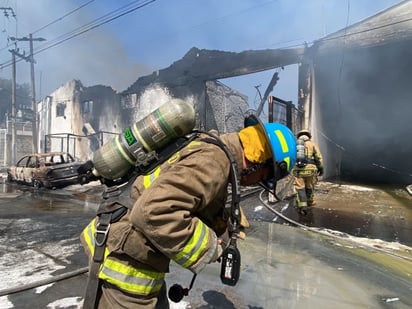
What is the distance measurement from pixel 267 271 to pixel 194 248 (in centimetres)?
221

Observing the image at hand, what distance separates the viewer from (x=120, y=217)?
1.44 meters

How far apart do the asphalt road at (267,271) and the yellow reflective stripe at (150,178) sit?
4.69ft

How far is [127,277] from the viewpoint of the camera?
4.58 ft

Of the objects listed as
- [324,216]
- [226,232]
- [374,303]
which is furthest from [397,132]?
[226,232]

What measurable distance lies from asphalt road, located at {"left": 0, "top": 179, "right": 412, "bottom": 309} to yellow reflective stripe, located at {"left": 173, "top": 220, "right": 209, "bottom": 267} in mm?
1349

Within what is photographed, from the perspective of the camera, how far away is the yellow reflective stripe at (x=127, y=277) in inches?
55.0

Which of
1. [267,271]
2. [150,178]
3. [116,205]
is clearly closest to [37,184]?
[267,271]

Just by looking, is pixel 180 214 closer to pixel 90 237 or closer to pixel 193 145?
pixel 193 145

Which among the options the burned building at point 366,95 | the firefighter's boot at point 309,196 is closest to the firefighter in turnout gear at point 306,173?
the firefighter's boot at point 309,196

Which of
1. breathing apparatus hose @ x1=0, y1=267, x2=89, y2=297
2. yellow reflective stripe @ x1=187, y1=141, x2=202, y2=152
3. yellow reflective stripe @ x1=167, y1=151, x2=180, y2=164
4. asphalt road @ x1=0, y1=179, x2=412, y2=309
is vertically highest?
yellow reflective stripe @ x1=187, y1=141, x2=202, y2=152

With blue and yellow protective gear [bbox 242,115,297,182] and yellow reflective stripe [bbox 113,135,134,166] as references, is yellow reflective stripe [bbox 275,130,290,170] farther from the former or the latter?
yellow reflective stripe [bbox 113,135,134,166]

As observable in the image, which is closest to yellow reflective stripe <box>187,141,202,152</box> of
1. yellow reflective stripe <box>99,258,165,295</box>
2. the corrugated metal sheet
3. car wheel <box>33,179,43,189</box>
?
yellow reflective stripe <box>99,258,165,295</box>

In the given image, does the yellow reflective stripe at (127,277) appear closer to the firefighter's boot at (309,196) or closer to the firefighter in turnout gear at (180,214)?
the firefighter in turnout gear at (180,214)

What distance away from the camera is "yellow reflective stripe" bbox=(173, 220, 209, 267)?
1261 millimetres
